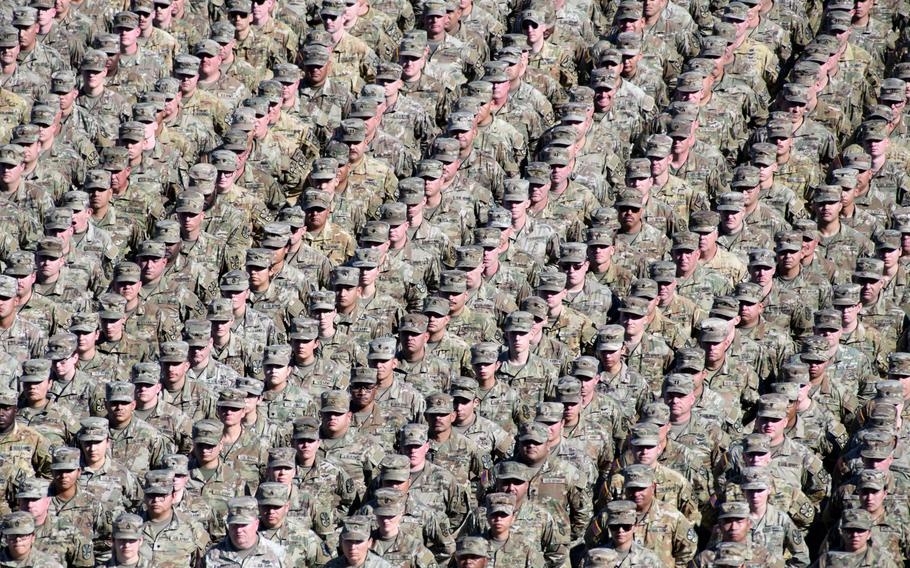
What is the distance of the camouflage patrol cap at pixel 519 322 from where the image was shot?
2927cm

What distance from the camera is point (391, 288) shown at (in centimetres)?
3088

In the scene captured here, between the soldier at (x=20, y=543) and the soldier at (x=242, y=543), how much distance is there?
1524 millimetres

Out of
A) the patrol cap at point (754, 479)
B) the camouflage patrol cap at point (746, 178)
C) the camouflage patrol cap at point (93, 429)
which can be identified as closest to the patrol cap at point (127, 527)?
the camouflage patrol cap at point (93, 429)

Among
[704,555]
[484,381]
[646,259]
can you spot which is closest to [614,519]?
[704,555]

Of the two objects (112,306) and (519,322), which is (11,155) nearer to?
(112,306)

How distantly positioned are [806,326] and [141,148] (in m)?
7.62

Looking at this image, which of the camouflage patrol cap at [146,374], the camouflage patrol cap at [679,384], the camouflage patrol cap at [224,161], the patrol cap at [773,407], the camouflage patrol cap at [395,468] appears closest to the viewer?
the camouflage patrol cap at [395,468]

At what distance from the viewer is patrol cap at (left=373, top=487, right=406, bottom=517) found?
27.0 m

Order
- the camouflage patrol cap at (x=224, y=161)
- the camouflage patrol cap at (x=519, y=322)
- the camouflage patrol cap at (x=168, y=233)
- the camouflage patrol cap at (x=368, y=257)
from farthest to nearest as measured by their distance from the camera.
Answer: the camouflage patrol cap at (x=224, y=161)
the camouflage patrol cap at (x=168, y=233)
the camouflage patrol cap at (x=368, y=257)
the camouflage patrol cap at (x=519, y=322)

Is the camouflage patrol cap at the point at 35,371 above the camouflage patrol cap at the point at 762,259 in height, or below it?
below

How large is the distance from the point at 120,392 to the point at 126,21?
6.80 meters

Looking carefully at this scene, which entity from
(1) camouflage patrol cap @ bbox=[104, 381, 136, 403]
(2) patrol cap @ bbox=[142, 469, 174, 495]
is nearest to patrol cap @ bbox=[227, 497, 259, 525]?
(2) patrol cap @ bbox=[142, 469, 174, 495]

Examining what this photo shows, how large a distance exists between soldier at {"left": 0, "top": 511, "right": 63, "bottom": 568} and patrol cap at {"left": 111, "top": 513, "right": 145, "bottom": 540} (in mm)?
747

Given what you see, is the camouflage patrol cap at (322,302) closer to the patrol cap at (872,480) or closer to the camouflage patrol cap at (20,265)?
the camouflage patrol cap at (20,265)
